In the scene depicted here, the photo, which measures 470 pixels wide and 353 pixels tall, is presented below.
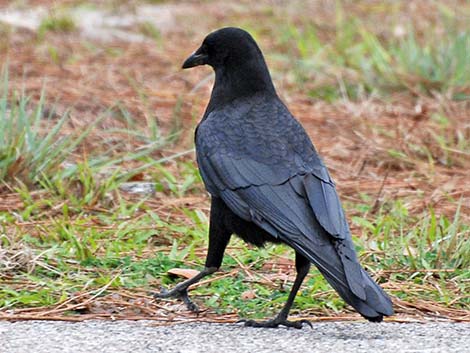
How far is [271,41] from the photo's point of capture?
378 inches

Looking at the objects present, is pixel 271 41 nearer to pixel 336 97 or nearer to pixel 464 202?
pixel 336 97

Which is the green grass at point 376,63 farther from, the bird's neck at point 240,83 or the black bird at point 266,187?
the black bird at point 266,187

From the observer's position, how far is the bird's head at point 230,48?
4890mm

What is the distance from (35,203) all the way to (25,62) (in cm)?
335

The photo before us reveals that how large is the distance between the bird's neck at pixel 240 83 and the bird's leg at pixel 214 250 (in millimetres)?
545

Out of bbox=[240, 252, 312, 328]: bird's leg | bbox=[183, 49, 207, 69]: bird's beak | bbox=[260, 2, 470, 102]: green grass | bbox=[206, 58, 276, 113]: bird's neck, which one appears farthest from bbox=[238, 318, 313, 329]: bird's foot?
bbox=[260, 2, 470, 102]: green grass

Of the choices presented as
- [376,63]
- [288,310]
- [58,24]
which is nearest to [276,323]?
[288,310]

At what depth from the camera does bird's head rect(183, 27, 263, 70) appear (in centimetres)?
489

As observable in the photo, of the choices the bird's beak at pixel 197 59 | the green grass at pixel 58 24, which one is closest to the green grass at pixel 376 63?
the green grass at pixel 58 24

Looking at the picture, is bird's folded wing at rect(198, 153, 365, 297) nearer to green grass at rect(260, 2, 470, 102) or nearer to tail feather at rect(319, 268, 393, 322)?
tail feather at rect(319, 268, 393, 322)

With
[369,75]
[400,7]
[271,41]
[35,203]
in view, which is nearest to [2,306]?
[35,203]

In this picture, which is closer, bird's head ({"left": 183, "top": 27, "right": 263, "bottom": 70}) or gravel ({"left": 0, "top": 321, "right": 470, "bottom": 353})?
gravel ({"left": 0, "top": 321, "right": 470, "bottom": 353})

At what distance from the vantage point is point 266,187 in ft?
13.6

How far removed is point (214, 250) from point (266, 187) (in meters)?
0.39
